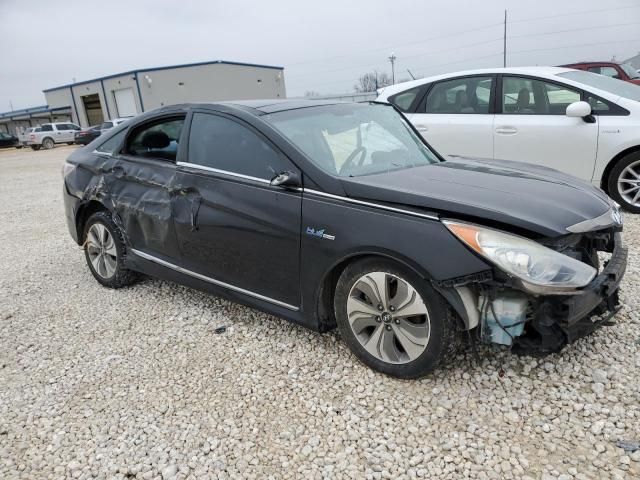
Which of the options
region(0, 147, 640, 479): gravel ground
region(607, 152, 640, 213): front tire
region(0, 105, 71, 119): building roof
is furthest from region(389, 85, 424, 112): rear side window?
region(0, 105, 71, 119): building roof

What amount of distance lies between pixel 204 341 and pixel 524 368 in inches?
80.9

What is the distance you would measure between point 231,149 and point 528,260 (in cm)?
200

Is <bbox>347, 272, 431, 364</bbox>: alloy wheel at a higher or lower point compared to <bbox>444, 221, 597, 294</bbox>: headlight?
lower

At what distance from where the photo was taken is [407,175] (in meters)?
3.01

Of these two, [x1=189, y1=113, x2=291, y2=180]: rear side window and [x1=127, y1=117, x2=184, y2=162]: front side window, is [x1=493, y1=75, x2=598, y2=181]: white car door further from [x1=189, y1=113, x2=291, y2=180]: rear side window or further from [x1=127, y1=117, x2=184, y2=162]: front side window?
[x1=127, y1=117, x2=184, y2=162]: front side window

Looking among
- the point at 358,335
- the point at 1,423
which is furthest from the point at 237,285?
the point at 1,423

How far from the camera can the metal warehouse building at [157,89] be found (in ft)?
132

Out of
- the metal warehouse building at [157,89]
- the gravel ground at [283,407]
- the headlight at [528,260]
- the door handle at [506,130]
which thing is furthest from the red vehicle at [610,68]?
the metal warehouse building at [157,89]

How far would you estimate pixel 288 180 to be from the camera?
2.90m

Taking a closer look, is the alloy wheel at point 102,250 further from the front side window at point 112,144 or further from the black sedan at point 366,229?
the front side window at point 112,144

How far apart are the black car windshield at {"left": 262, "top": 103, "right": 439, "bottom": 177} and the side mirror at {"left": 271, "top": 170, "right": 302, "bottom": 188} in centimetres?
16

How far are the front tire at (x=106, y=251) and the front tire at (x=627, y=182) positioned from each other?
5.12 m

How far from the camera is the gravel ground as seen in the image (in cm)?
225

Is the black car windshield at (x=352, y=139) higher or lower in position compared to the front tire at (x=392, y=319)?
higher
